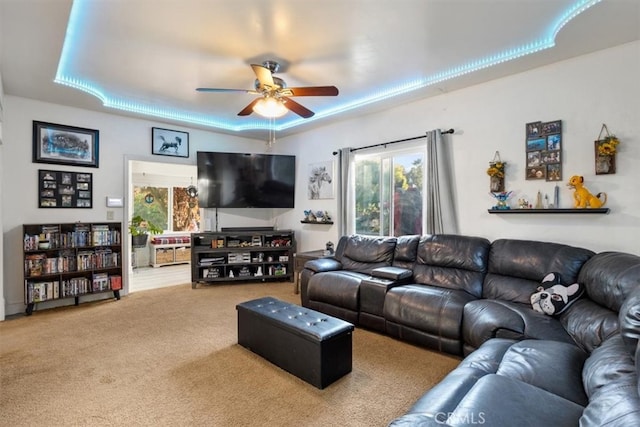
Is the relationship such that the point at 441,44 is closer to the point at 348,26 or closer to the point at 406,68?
the point at 406,68

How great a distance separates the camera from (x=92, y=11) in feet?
7.77

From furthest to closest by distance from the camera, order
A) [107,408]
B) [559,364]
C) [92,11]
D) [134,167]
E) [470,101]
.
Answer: [134,167] < [470,101] < [92,11] < [107,408] < [559,364]

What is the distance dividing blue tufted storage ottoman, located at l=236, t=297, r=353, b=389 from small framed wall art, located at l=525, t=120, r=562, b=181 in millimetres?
2512

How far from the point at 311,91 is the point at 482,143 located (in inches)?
81.7

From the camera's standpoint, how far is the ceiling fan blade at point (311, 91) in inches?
117

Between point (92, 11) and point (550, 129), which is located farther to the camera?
point (550, 129)

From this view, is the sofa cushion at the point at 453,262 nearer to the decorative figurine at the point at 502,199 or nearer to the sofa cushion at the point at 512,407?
the decorative figurine at the point at 502,199

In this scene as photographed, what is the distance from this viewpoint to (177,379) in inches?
93.7

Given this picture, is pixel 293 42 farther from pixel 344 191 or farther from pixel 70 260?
pixel 70 260

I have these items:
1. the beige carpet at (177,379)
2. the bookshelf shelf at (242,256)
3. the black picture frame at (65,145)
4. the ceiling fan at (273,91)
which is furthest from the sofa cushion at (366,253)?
the black picture frame at (65,145)

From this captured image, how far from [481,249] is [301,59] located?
8.77 feet

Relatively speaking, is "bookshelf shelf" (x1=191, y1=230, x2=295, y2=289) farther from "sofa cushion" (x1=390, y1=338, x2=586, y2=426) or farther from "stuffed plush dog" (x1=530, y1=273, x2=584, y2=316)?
"sofa cushion" (x1=390, y1=338, x2=586, y2=426)

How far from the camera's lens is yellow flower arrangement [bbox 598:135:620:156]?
2.74m

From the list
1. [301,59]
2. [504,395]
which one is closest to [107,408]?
[504,395]
